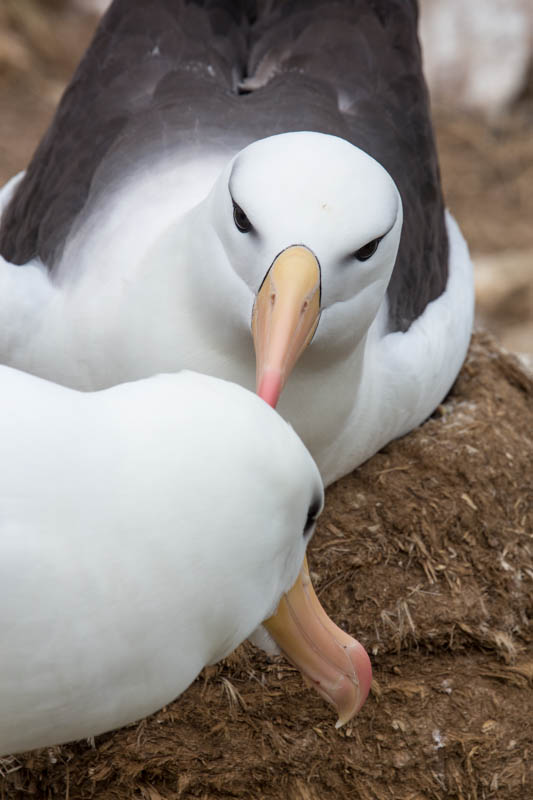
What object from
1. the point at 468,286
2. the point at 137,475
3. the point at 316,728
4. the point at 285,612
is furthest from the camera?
the point at 468,286

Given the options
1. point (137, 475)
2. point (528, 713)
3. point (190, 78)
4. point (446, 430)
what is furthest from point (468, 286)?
point (137, 475)

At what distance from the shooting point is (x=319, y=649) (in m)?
2.84

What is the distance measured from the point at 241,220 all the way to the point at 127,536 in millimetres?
1009

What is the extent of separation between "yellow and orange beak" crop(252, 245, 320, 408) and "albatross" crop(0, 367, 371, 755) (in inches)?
13.9

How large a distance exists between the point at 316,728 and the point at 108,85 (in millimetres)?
2315

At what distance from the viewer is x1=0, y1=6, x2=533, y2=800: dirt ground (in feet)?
11.0

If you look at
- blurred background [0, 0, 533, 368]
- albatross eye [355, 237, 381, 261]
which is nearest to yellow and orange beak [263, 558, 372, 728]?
albatross eye [355, 237, 381, 261]

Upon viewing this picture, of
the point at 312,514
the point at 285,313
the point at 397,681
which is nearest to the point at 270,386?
the point at 285,313

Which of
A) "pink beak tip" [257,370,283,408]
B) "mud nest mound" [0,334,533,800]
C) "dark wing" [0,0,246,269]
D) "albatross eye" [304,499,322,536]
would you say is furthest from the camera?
"dark wing" [0,0,246,269]

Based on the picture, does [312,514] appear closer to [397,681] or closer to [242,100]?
[397,681]

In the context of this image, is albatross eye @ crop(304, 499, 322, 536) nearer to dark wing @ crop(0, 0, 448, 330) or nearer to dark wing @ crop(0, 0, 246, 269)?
dark wing @ crop(0, 0, 448, 330)

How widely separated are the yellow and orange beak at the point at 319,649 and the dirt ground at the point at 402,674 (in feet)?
2.05

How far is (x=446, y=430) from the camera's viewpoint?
4277 millimetres

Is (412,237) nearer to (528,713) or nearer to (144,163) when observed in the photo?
(144,163)
